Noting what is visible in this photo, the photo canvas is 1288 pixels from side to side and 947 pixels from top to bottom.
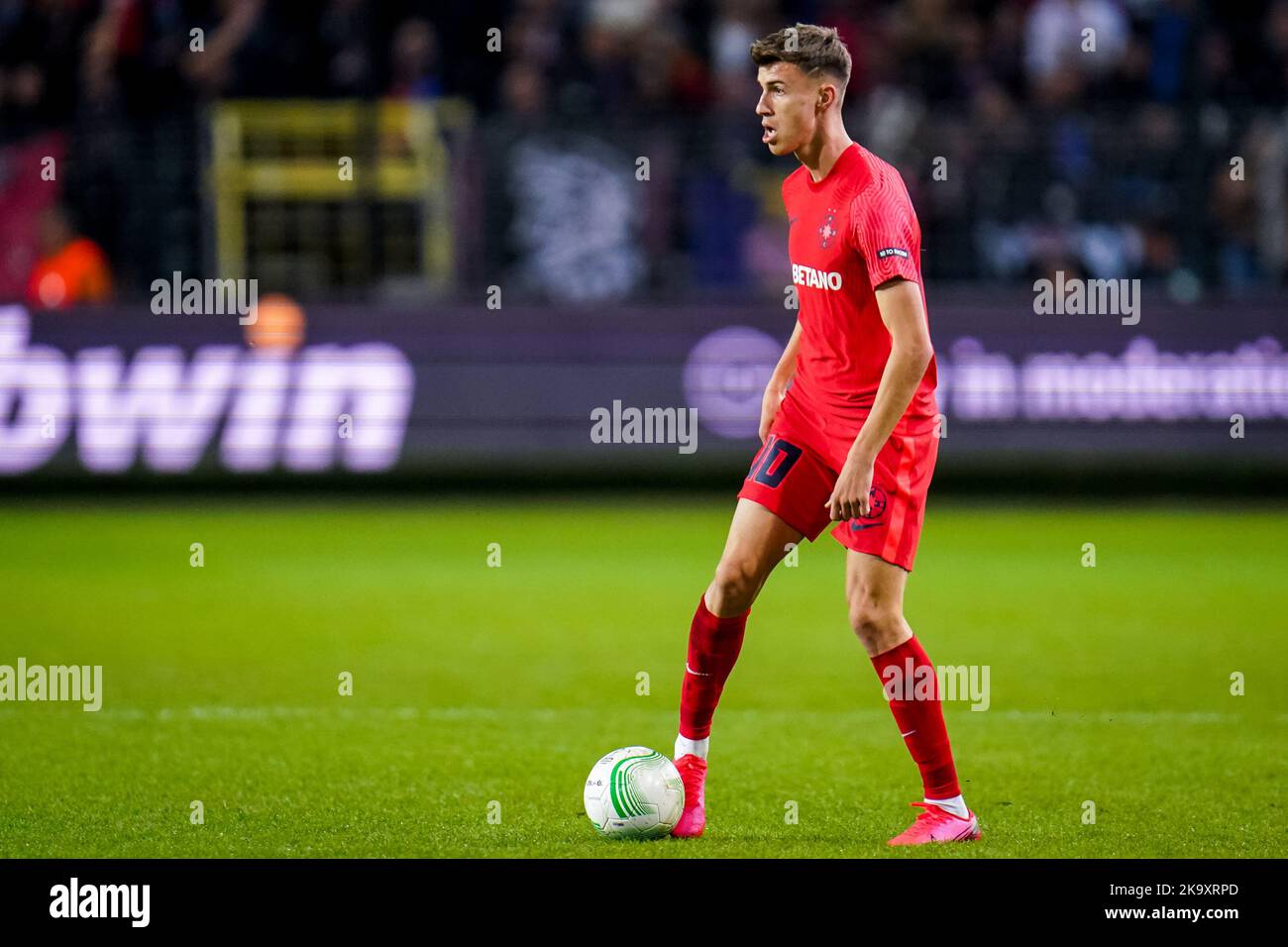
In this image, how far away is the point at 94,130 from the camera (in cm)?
1477

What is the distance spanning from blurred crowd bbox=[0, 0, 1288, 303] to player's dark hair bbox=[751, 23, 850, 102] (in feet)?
29.1

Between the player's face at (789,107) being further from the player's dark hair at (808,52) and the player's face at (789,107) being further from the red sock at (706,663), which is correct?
the red sock at (706,663)

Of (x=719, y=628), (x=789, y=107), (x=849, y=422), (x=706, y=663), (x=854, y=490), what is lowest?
(x=706, y=663)

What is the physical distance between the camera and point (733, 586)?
567 cm

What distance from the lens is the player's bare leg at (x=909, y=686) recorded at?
548 cm

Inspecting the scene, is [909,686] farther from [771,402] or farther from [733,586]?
Result: [771,402]

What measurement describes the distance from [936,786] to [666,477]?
31.6 ft

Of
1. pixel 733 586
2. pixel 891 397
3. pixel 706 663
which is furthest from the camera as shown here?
pixel 706 663

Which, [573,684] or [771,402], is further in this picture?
[573,684]

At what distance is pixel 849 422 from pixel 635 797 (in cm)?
126

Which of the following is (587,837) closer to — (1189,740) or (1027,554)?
(1189,740)

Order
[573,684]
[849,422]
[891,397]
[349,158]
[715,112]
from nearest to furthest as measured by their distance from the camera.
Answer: [891,397] → [849,422] → [573,684] → [349,158] → [715,112]
